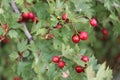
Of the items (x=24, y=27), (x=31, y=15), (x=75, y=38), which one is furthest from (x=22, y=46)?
(x=75, y=38)

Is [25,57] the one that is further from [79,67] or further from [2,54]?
[2,54]

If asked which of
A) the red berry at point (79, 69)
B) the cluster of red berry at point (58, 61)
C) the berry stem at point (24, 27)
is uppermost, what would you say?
the berry stem at point (24, 27)

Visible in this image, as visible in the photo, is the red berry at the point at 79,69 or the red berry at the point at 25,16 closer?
the red berry at the point at 79,69

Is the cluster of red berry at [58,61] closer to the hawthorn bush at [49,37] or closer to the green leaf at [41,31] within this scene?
the hawthorn bush at [49,37]

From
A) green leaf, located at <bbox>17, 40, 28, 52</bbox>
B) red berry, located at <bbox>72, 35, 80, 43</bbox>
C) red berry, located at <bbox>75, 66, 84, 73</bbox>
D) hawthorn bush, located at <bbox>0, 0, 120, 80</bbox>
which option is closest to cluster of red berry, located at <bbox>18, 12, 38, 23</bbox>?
hawthorn bush, located at <bbox>0, 0, 120, 80</bbox>

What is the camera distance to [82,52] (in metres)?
2.31

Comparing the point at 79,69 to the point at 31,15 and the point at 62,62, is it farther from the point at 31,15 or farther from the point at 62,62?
the point at 31,15

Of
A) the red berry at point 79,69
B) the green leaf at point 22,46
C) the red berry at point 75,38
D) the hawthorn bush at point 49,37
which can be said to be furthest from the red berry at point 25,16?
the red berry at point 79,69

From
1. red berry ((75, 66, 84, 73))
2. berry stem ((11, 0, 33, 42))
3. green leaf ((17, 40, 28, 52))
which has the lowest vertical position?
red berry ((75, 66, 84, 73))

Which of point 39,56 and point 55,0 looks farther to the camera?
point 55,0

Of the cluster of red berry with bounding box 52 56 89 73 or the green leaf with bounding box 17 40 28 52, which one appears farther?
the green leaf with bounding box 17 40 28 52

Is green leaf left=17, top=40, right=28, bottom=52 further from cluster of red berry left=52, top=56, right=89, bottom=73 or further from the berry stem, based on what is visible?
cluster of red berry left=52, top=56, right=89, bottom=73

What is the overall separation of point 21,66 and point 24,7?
1.27 feet

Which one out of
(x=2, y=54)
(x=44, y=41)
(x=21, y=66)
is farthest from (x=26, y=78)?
(x=2, y=54)
